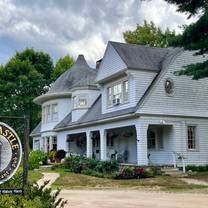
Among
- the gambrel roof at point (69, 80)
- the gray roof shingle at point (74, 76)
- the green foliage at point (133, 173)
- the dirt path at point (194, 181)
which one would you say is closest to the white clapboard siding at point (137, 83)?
the green foliage at point (133, 173)

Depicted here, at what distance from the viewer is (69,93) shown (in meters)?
34.6

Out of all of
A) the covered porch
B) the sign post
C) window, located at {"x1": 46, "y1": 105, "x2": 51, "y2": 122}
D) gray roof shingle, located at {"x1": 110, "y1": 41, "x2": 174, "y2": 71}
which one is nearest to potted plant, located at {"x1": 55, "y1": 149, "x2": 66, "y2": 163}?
the covered porch

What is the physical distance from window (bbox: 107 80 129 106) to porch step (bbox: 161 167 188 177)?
4.74m

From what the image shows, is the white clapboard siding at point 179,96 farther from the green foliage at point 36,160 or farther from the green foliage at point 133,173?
the green foliage at point 36,160

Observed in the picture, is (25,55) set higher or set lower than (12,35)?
higher

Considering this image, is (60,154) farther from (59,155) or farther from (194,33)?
(194,33)

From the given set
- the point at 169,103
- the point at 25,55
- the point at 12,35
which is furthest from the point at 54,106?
the point at 25,55

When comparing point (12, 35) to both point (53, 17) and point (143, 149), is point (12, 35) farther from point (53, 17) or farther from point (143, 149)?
point (143, 149)

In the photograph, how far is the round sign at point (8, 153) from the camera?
6.75 meters

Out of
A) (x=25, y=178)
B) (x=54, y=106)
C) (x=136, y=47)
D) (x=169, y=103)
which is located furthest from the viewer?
(x=54, y=106)

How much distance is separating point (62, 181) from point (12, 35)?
17.2 meters

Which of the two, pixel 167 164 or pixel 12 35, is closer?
pixel 167 164

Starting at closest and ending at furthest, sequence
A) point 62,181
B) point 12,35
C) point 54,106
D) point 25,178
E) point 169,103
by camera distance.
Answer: point 25,178, point 62,181, point 169,103, point 12,35, point 54,106

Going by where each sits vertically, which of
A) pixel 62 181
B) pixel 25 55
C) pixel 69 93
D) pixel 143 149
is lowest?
pixel 62 181
